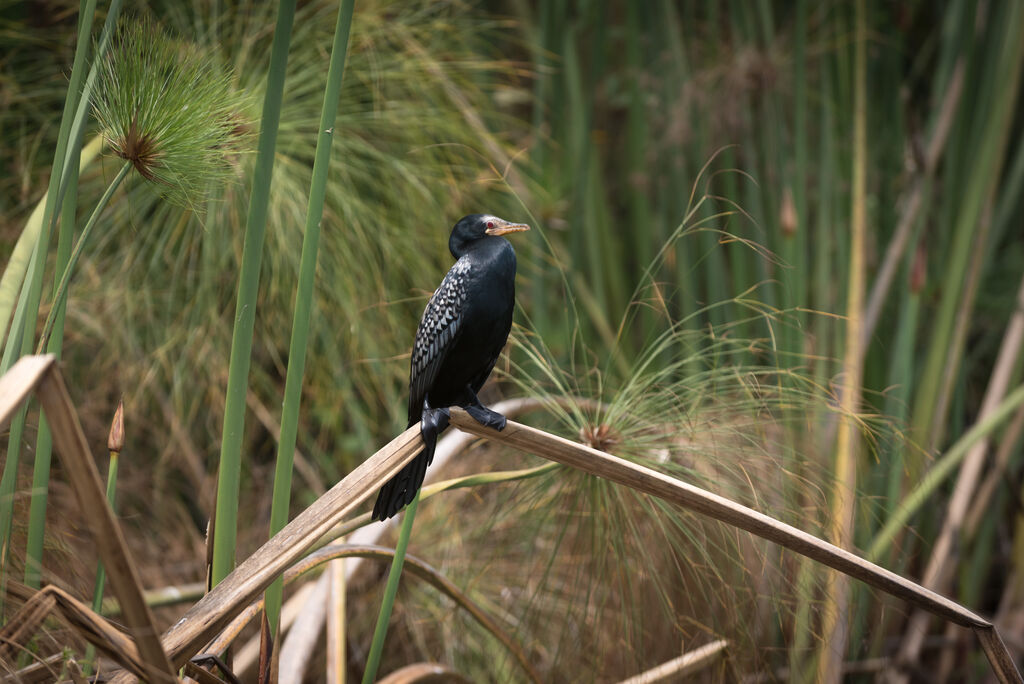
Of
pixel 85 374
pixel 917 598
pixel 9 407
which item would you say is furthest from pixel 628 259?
pixel 9 407

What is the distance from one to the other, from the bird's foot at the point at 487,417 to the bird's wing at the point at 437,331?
74 mm

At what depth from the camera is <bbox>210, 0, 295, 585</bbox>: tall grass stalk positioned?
886 millimetres

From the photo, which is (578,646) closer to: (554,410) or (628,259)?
(554,410)

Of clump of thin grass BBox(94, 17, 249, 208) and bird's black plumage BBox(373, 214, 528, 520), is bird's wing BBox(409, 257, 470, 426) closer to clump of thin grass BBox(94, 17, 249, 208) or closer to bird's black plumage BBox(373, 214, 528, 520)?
bird's black plumage BBox(373, 214, 528, 520)

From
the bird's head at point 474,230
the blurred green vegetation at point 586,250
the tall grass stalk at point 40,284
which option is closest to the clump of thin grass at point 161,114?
the tall grass stalk at point 40,284

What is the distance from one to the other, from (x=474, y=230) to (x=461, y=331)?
0.44 ft

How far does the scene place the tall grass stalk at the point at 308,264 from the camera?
89 cm

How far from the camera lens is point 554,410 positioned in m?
1.19

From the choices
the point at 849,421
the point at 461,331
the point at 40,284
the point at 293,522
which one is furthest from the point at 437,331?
the point at 849,421

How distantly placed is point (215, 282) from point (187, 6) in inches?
26.0

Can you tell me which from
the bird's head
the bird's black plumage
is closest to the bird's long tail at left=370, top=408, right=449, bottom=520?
the bird's black plumage


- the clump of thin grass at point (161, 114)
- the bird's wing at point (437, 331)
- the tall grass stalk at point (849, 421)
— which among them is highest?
the clump of thin grass at point (161, 114)

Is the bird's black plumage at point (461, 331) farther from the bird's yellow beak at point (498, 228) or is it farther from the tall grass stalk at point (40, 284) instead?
the tall grass stalk at point (40, 284)

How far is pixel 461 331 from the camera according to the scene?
3.29 ft
